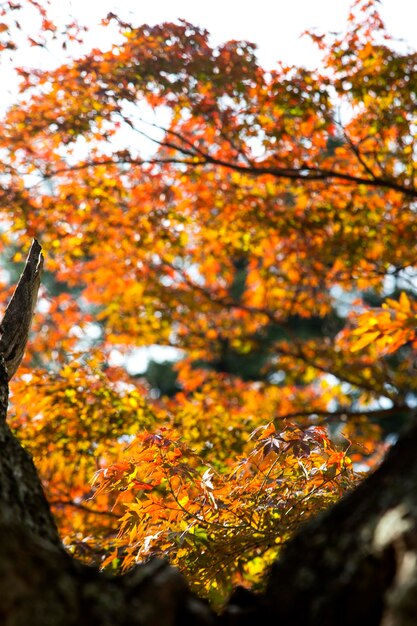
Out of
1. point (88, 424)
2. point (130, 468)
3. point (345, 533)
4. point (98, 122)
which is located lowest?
point (345, 533)

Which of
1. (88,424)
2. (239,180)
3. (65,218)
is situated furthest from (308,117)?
(88,424)

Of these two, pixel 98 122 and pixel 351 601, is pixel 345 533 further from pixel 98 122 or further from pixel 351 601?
pixel 98 122

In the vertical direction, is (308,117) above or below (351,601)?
above

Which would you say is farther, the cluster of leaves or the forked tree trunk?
the cluster of leaves

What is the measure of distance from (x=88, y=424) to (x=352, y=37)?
4.29 m

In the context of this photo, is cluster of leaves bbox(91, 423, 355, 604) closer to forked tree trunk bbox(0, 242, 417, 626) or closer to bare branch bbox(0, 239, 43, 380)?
bare branch bbox(0, 239, 43, 380)

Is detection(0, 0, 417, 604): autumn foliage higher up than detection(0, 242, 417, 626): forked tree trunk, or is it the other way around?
detection(0, 0, 417, 604): autumn foliage

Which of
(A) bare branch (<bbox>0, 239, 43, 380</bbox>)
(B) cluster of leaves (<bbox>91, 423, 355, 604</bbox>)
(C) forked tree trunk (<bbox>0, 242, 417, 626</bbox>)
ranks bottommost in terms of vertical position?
(C) forked tree trunk (<bbox>0, 242, 417, 626</bbox>)

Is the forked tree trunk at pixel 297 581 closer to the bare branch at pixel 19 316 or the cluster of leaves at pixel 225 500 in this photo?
the cluster of leaves at pixel 225 500

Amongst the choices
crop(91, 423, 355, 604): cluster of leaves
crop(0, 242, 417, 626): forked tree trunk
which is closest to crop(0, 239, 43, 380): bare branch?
crop(91, 423, 355, 604): cluster of leaves

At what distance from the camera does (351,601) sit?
1535 millimetres

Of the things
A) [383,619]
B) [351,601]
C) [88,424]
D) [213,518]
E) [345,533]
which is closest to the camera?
[383,619]

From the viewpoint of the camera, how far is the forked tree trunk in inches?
58.8

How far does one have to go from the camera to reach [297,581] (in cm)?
165
